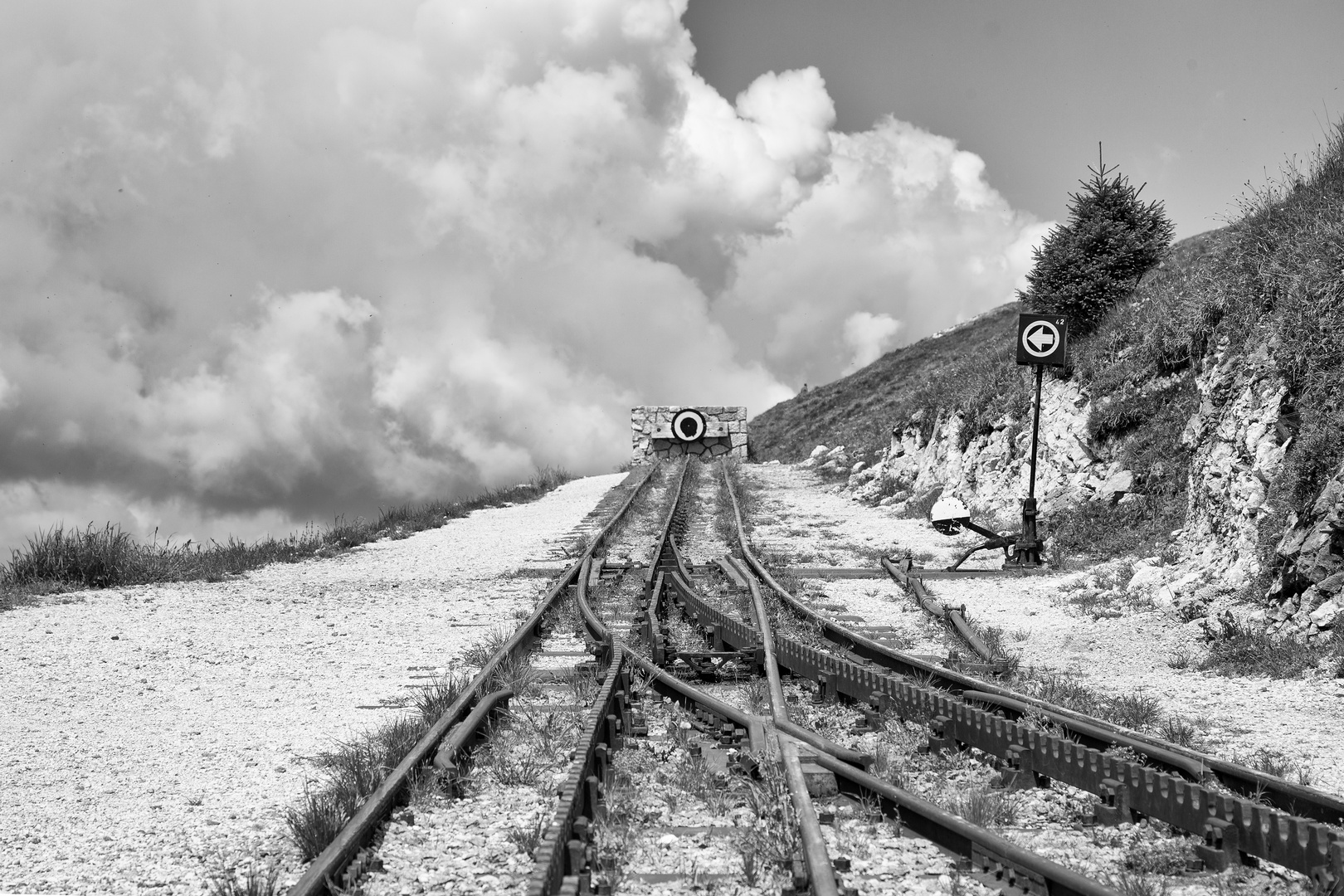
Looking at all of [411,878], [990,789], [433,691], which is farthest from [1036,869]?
[433,691]

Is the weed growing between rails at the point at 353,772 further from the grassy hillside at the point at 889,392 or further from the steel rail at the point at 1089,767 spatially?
the grassy hillside at the point at 889,392

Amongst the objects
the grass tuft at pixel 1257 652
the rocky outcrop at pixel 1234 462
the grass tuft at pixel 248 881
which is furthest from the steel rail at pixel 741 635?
the rocky outcrop at pixel 1234 462

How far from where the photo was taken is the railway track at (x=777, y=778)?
330 centimetres

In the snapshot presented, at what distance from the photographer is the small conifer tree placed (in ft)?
58.6

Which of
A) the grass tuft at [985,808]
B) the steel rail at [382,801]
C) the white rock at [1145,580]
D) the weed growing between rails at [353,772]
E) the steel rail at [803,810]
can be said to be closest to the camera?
the steel rail at [803,810]

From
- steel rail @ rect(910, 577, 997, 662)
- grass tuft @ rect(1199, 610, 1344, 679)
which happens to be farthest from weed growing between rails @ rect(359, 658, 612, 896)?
grass tuft @ rect(1199, 610, 1344, 679)

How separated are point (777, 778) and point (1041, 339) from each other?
32.0 ft

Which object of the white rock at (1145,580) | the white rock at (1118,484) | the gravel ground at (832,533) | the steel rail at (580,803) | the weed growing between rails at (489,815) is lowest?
the weed growing between rails at (489,815)

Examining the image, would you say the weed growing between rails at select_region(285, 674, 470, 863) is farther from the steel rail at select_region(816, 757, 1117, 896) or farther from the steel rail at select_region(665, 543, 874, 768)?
the steel rail at select_region(816, 757, 1117, 896)

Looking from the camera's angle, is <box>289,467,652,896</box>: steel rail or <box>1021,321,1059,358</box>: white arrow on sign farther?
<box>1021,321,1059,358</box>: white arrow on sign

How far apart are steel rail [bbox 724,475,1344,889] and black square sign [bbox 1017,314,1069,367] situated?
23.1 ft

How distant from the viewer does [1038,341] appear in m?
12.4

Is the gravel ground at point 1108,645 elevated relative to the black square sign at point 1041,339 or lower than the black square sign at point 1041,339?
lower

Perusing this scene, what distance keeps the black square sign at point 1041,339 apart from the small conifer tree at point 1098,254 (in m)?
6.07
